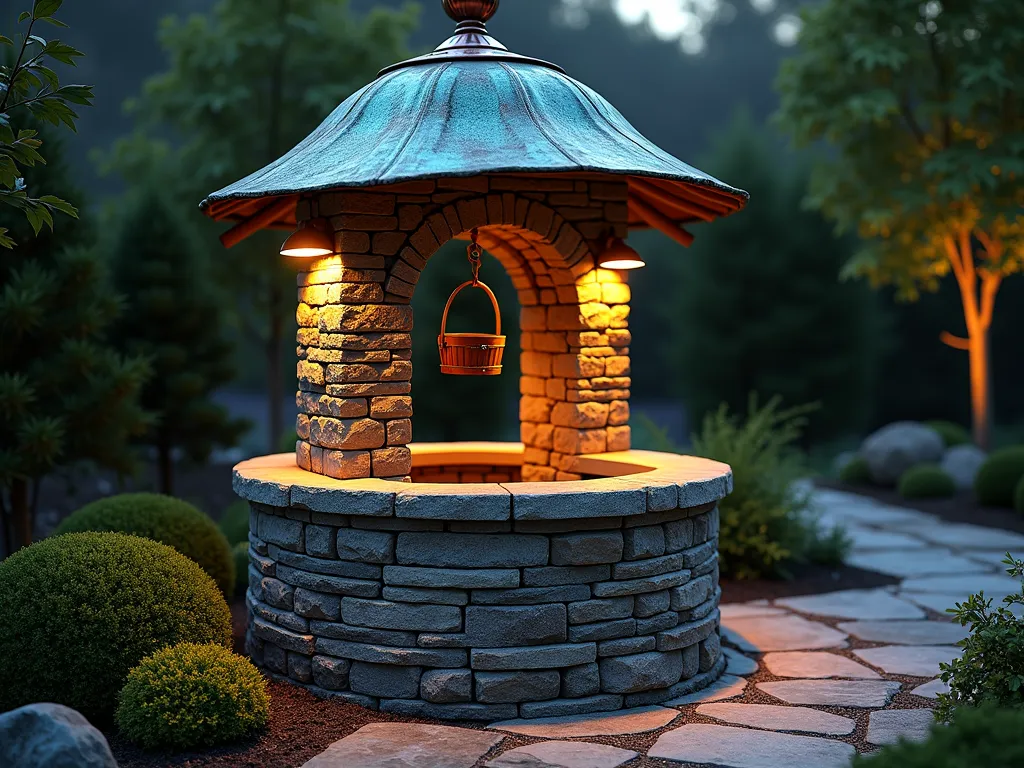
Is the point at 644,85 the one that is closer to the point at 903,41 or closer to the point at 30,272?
the point at 903,41

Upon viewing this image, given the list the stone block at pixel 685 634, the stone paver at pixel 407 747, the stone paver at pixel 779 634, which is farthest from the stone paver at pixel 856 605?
the stone paver at pixel 407 747

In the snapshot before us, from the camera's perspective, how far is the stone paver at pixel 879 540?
29.9 feet

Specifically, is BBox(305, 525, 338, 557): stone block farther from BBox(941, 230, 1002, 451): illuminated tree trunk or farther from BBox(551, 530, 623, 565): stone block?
BBox(941, 230, 1002, 451): illuminated tree trunk

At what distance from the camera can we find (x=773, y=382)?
16.6 m

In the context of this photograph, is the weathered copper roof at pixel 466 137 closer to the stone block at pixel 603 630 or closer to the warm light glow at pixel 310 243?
the warm light glow at pixel 310 243

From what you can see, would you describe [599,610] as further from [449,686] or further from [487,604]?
[449,686]

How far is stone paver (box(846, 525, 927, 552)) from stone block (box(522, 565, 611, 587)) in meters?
4.97

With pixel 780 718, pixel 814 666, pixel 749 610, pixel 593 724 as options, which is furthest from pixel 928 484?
pixel 593 724

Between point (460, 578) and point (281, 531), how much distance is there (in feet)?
3.62

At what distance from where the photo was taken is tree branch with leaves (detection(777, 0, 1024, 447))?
39.2ft

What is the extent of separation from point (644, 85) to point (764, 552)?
26.3 m

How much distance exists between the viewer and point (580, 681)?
455cm

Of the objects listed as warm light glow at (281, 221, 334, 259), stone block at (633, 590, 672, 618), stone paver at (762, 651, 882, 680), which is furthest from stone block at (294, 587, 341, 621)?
stone paver at (762, 651, 882, 680)

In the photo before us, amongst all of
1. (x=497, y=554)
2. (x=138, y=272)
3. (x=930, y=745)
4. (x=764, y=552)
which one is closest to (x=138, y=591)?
(x=497, y=554)
